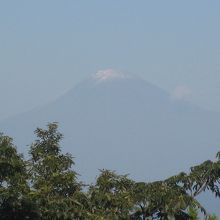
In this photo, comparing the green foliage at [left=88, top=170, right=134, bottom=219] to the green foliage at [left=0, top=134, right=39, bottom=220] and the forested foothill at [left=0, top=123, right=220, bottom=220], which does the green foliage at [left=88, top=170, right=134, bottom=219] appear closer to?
the forested foothill at [left=0, top=123, right=220, bottom=220]

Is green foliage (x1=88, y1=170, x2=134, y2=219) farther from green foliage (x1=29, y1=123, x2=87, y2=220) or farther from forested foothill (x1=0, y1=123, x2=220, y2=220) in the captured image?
green foliage (x1=29, y1=123, x2=87, y2=220)

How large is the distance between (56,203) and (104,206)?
3122 mm

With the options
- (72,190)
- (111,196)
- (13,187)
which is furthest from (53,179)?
(13,187)

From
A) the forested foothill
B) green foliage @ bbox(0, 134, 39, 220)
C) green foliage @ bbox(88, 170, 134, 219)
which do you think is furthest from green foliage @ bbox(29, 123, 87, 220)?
green foliage @ bbox(88, 170, 134, 219)

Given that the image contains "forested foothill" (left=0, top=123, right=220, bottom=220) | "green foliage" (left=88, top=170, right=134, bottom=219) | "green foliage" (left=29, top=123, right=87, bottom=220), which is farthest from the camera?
"green foliage" (left=88, top=170, right=134, bottom=219)

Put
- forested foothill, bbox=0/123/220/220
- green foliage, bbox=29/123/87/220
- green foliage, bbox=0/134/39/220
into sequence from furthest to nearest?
green foliage, bbox=29/123/87/220
forested foothill, bbox=0/123/220/220
green foliage, bbox=0/134/39/220

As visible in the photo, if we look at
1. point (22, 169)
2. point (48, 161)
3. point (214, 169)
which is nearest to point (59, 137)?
point (48, 161)

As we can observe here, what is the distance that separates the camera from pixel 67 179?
24.7 metres

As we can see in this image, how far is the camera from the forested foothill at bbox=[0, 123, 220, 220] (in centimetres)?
2225

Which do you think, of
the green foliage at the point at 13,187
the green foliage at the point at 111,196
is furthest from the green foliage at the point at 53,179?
the green foliage at the point at 111,196

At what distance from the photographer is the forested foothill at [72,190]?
22250 mm

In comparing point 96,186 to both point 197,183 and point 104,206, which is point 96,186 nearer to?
point 104,206

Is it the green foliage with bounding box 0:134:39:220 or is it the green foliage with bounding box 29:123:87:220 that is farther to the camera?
the green foliage with bounding box 29:123:87:220

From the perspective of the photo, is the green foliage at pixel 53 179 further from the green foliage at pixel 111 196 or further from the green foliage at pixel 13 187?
the green foliage at pixel 111 196
